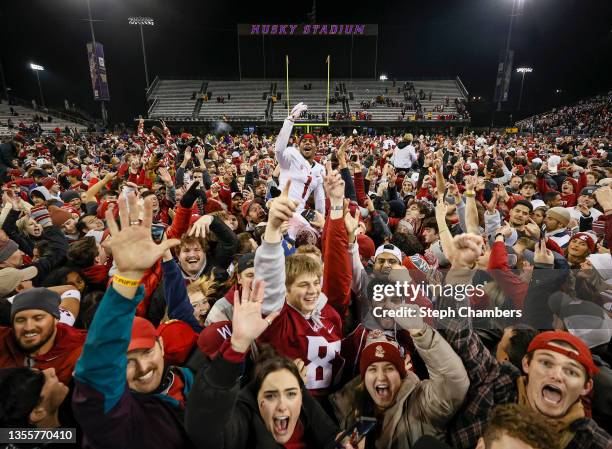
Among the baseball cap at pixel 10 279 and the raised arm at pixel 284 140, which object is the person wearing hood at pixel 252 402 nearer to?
the baseball cap at pixel 10 279

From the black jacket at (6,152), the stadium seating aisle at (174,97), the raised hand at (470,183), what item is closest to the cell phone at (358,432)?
the raised hand at (470,183)

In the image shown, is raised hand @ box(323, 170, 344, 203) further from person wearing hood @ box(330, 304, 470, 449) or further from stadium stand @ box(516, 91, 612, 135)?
stadium stand @ box(516, 91, 612, 135)

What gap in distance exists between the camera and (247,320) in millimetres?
1411

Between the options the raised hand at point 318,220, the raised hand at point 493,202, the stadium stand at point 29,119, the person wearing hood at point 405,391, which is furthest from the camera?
the stadium stand at point 29,119

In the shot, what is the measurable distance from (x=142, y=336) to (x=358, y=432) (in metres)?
1.22

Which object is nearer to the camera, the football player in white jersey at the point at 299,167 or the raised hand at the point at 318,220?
the raised hand at the point at 318,220

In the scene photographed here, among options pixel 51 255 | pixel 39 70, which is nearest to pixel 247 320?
pixel 51 255

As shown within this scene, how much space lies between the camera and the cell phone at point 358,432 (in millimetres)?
1652

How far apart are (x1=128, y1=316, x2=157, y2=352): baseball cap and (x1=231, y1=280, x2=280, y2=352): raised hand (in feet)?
1.90

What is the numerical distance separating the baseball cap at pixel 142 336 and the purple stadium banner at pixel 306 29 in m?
40.6

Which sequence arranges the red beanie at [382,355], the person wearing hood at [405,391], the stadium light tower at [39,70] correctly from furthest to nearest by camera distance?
the stadium light tower at [39,70], the red beanie at [382,355], the person wearing hood at [405,391]

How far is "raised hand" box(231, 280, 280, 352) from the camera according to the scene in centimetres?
132

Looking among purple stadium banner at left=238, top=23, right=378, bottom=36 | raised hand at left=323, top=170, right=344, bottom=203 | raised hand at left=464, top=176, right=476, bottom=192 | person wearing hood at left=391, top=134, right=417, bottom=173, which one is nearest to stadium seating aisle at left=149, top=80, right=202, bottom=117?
purple stadium banner at left=238, top=23, right=378, bottom=36

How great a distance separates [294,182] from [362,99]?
36851 millimetres
